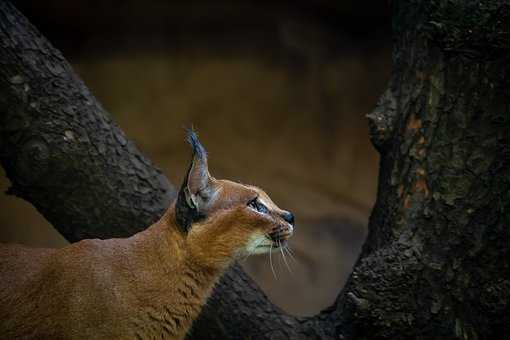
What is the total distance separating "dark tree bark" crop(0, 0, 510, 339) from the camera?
3213 millimetres

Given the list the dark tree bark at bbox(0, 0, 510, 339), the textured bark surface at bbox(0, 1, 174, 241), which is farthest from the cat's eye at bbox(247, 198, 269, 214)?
the textured bark surface at bbox(0, 1, 174, 241)

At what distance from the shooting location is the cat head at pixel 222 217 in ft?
9.39

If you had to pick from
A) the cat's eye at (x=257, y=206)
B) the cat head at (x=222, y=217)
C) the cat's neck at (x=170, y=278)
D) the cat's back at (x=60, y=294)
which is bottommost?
the cat's back at (x=60, y=294)

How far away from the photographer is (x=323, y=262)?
5.91 metres

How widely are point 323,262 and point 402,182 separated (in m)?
2.54

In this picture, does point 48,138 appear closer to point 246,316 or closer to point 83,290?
point 83,290

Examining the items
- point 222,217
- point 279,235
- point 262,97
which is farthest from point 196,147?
point 262,97

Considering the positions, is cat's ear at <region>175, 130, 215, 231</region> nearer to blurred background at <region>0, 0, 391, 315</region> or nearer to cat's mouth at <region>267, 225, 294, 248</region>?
cat's mouth at <region>267, 225, 294, 248</region>

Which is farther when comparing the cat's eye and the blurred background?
the blurred background

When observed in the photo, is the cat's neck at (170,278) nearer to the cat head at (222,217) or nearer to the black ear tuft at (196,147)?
the cat head at (222,217)

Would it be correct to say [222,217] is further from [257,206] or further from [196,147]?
[196,147]

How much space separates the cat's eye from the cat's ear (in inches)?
6.6

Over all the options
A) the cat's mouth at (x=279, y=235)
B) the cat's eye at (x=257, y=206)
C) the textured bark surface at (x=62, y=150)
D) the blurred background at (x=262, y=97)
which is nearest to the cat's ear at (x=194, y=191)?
the cat's eye at (x=257, y=206)

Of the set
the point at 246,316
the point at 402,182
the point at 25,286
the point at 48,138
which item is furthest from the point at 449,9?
the point at 25,286
